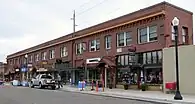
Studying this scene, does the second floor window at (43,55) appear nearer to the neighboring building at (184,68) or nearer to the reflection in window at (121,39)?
the reflection in window at (121,39)

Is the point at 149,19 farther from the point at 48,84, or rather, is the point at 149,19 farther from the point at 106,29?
the point at 48,84

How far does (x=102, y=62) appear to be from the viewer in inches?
1383

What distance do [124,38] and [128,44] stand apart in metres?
1.01

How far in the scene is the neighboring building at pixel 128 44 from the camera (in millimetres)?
29219

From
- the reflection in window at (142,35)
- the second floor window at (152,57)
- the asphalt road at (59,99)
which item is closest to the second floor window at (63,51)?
the reflection in window at (142,35)

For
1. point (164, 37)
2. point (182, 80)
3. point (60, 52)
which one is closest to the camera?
point (182, 80)

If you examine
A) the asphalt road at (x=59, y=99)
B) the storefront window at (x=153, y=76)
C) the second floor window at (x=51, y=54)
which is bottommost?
the asphalt road at (x=59, y=99)

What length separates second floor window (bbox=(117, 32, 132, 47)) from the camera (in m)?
33.1

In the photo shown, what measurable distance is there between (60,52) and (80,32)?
280 inches

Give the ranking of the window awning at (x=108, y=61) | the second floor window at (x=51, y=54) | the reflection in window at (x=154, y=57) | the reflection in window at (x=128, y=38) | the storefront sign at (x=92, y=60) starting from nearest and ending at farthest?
the reflection in window at (x=154, y=57), the reflection in window at (x=128, y=38), the window awning at (x=108, y=61), the storefront sign at (x=92, y=60), the second floor window at (x=51, y=54)

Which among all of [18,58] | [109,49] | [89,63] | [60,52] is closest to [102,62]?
[109,49]

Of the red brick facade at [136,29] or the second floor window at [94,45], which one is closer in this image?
the red brick facade at [136,29]

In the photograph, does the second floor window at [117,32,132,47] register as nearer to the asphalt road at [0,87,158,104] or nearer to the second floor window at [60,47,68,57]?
the asphalt road at [0,87,158,104]

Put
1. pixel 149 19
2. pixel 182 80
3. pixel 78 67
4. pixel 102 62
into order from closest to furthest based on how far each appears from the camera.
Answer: pixel 182 80 → pixel 149 19 → pixel 102 62 → pixel 78 67
